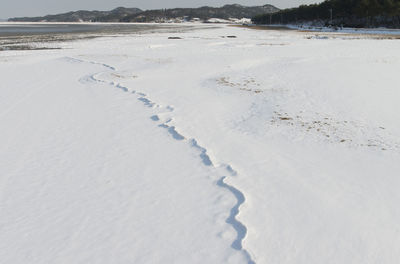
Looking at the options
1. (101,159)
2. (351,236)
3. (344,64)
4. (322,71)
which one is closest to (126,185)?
(101,159)

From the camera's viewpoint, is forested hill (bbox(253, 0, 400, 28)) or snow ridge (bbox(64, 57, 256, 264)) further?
forested hill (bbox(253, 0, 400, 28))

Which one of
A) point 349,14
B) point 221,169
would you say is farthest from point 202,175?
point 349,14

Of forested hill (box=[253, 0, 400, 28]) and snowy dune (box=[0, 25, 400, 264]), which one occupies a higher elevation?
forested hill (box=[253, 0, 400, 28])

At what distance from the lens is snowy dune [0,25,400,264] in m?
4.36

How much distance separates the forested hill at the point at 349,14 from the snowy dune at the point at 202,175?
70.5 m

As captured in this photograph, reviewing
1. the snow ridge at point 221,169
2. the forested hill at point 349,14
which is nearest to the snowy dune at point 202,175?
the snow ridge at point 221,169

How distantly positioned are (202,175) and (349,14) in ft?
332

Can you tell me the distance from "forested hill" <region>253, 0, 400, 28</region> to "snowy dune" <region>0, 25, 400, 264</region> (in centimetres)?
7053

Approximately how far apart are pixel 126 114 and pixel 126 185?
15.4 feet

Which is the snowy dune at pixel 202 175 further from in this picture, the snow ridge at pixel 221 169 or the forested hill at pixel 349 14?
the forested hill at pixel 349 14

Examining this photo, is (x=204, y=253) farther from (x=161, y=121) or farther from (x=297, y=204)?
(x=161, y=121)

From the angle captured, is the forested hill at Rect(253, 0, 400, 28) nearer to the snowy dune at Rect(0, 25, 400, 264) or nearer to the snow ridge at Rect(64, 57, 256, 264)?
the snowy dune at Rect(0, 25, 400, 264)

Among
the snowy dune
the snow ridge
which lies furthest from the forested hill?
the snow ridge

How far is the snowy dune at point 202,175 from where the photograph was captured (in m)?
4.36
